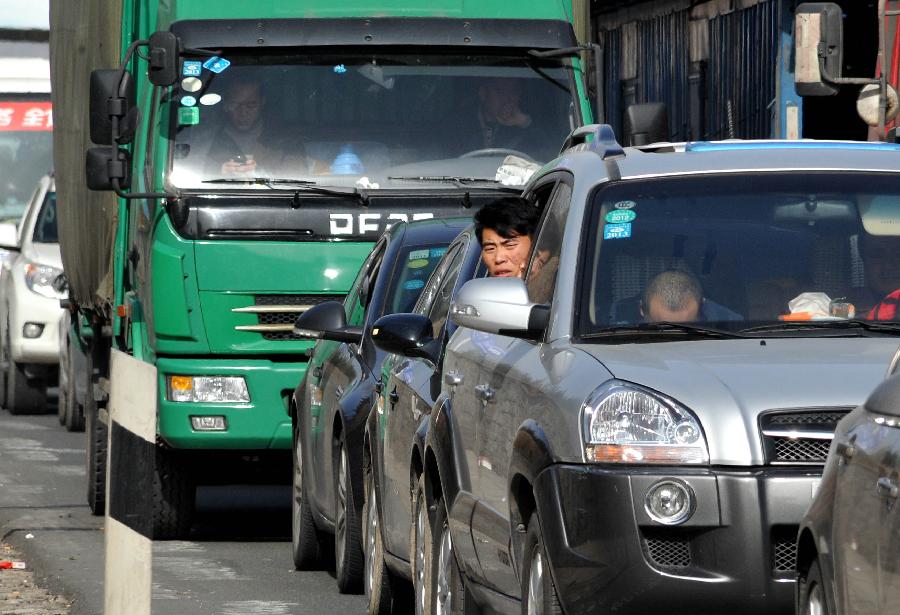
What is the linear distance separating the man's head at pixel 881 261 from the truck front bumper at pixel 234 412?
5.74 m

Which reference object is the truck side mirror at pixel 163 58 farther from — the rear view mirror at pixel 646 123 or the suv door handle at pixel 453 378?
the suv door handle at pixel 453 378

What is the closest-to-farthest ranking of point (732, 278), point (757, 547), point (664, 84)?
point (757, 547), point (732, 278), point (664, 84)

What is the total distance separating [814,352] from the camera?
6.28 m

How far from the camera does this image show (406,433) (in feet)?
28.4

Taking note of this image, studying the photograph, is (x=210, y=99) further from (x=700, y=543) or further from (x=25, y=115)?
(x=25, y=115)

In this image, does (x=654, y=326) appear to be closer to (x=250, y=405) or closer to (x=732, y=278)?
(x=732, y=278)

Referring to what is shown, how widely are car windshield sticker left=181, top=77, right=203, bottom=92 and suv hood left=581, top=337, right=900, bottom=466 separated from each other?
6570mm

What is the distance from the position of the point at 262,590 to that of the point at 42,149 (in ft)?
62.6

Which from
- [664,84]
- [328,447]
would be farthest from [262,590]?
[664,84]

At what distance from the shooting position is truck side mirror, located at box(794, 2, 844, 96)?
1359 cm

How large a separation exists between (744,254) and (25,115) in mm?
22551

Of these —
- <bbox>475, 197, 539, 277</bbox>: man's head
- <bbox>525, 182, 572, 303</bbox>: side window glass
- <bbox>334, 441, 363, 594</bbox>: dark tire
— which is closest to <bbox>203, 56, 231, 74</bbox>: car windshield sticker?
<bbox>334, 441, 363, 594</bbox>: dark tire

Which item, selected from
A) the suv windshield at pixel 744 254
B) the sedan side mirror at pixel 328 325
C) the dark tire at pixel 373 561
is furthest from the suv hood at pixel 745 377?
the sedan side mirror at pixel 328 325

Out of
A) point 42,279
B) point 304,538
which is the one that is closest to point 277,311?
point 304,538
